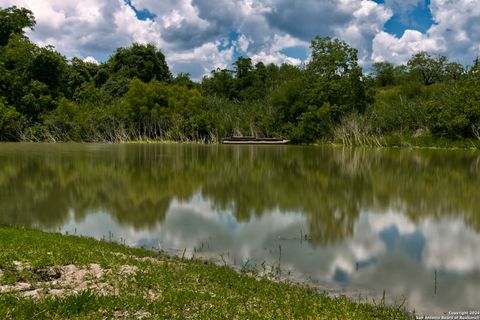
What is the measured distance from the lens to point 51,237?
35.0 ft

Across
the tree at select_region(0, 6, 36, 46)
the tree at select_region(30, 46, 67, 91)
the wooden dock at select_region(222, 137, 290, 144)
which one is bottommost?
the wooden dock at select_region(222, 137, 290, 144)

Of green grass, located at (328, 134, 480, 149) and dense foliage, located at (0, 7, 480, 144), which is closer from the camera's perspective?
green grass, located at (328, 134, 480, 149)

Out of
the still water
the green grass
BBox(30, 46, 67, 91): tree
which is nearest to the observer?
the still water

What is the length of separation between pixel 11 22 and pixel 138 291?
9172 centimetres

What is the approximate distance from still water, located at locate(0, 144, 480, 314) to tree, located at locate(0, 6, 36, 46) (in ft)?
222

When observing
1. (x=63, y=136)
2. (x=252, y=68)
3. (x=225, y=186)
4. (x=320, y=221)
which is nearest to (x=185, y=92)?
(x=63, y=136)

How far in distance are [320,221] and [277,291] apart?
24.1 feet

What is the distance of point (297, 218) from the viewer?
15.3 m

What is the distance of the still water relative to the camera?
31.7 feet

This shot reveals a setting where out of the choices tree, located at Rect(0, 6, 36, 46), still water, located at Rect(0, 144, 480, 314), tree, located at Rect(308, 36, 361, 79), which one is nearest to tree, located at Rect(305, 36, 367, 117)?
tree, located at Rect(308, 36, 361, 79)


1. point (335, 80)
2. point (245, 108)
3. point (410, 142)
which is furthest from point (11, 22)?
point (410, 142)

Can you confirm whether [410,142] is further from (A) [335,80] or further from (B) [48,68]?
(B) [48,68]

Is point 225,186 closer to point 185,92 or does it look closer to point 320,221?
point 320,221

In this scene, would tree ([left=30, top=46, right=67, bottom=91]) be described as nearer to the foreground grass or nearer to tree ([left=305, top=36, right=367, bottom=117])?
tree ([left=305, top=36, right=367, bottom=117])
